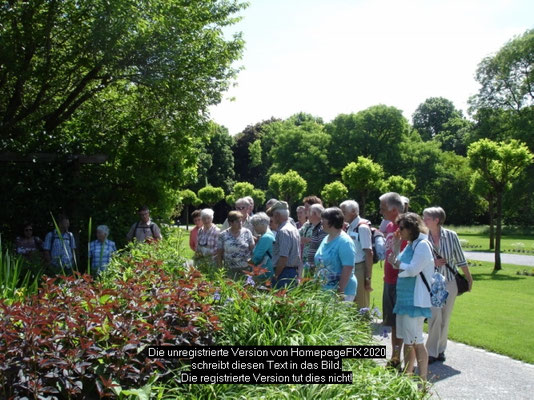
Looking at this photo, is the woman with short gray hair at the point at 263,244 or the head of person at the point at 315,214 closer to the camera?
the woman with short gray hair at the point at 263,244

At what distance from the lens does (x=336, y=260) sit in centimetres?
584

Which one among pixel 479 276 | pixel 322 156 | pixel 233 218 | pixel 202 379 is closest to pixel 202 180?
pixel 322 156

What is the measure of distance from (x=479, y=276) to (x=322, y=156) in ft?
118

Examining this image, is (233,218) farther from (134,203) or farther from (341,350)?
(134,203)

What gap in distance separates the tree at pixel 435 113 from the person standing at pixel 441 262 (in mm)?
76308

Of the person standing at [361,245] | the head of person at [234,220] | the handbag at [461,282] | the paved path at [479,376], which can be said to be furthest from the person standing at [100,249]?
the handbag at [461,282]

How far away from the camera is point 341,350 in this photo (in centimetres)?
373

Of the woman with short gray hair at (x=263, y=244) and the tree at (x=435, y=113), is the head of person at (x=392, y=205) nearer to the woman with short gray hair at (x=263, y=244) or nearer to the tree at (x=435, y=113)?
the woman with short gray hair at (x=263, y=244)

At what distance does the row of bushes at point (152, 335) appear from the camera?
9.35 ft

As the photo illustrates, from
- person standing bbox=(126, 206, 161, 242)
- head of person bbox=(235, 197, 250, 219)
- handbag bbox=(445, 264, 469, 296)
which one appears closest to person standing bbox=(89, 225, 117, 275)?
person standing bbox=(126, 206, 161, 242)

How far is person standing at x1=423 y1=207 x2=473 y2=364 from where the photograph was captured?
6.54m

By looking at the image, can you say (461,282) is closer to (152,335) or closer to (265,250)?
(265,250)

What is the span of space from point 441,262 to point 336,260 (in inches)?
61.4

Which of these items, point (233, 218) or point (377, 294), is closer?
point (233, 218)
